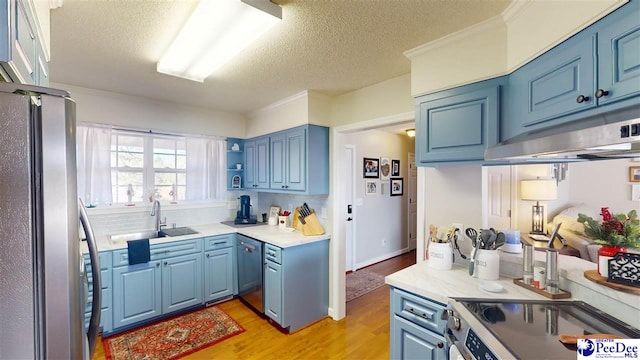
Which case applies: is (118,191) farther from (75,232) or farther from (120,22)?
(75,232)

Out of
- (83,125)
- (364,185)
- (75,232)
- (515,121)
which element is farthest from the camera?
(364,185)

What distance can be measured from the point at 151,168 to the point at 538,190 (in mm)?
3691

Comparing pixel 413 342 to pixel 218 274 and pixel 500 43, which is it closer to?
pixel 500 43

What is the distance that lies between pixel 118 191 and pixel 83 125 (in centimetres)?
74

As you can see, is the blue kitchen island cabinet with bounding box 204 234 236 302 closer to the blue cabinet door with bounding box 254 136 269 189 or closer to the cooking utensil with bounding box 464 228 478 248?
the blue cabinet door with bounding box 254 136 269 189

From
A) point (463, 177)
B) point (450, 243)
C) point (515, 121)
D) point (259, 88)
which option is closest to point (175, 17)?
point (259, 88)

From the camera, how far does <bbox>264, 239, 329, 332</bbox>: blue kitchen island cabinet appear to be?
2.59 meters

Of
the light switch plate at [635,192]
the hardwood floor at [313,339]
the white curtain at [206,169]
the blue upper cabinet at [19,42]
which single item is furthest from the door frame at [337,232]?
the blue upper cabinet at [19,42]

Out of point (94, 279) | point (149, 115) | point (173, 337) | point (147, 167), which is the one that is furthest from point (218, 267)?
point (94, 279)

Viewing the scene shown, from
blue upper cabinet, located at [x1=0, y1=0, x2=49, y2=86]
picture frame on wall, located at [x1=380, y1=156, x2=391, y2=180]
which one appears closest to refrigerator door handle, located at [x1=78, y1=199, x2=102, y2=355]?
blue upper cabinet, located at [x1=0, y1=0, x2=49, y2=86]

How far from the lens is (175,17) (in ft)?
4.89

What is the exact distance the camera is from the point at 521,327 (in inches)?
44.4

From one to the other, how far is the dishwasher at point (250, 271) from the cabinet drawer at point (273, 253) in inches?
3.5

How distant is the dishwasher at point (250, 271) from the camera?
2.85 metres
